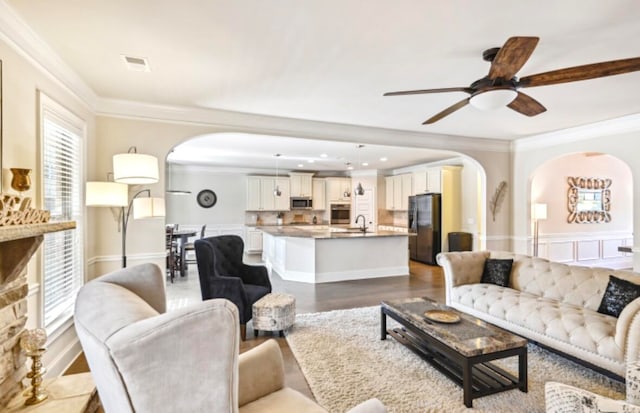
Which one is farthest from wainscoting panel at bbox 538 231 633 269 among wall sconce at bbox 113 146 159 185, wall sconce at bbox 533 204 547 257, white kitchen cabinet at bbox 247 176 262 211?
wall sconce at bbox 113 146 159 185

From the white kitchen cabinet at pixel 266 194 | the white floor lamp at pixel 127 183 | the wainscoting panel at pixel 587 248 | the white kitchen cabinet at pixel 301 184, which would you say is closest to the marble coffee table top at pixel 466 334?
the white floor lamp at pixel 127 183

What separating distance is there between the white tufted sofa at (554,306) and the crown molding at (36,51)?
4.29 metres

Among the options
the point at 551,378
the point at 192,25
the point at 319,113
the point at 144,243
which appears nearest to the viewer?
the point at 192,25

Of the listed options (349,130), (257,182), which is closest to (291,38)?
(349,130)

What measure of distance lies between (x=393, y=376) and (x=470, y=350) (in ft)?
2.35

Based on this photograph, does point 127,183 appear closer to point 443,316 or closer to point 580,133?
point 443,316

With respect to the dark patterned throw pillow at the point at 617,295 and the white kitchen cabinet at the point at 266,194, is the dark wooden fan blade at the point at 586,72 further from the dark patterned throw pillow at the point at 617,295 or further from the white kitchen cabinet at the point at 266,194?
the white kitchen cabinet at the point at 266,194

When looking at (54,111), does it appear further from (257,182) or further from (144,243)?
(257,182)

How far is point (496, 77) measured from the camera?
2.29m

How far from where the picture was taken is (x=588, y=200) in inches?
282

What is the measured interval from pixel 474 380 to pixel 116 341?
→ 2522 millimetres

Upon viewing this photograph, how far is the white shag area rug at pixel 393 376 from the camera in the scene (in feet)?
7.22

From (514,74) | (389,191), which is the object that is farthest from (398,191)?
(514,74)

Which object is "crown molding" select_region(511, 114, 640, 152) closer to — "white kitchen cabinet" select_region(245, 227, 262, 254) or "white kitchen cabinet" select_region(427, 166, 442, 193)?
"white kitchen cabinet" select_region(427, 166, 442, 193)
